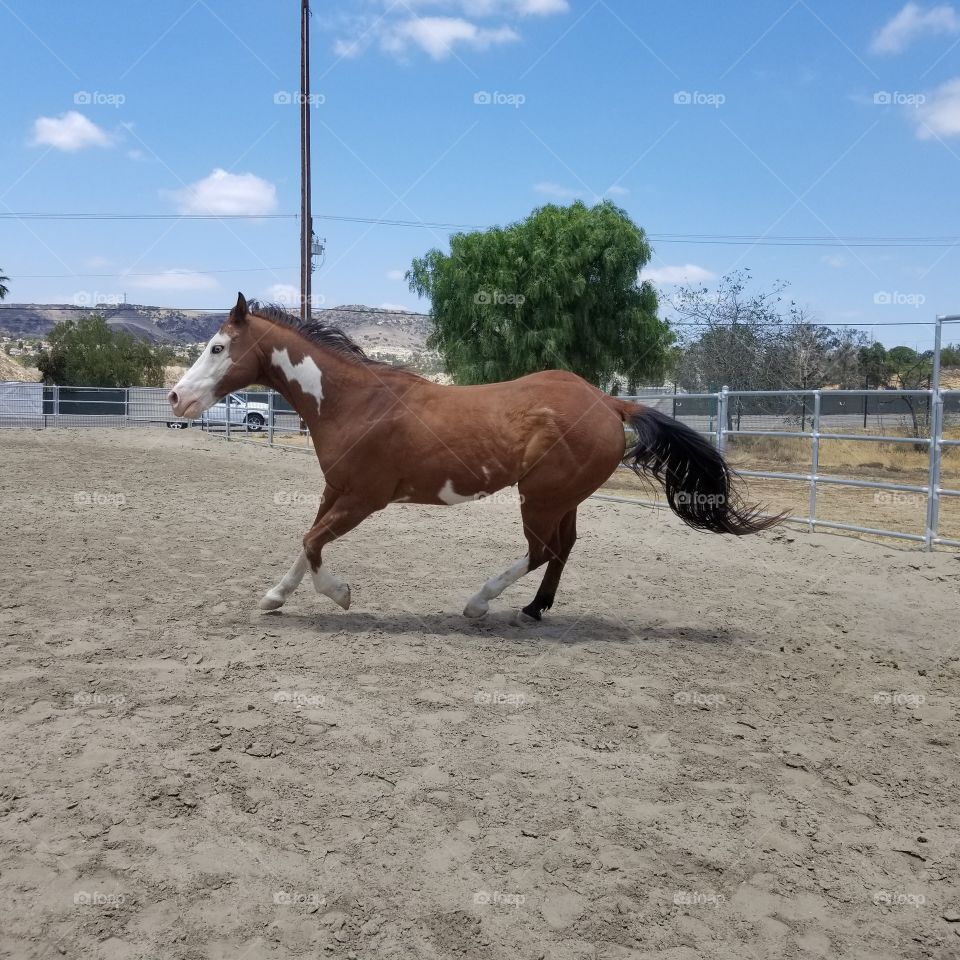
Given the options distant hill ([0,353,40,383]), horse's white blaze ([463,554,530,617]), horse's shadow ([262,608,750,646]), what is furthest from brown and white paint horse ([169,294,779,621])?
distant hill ([0,353,40,383])

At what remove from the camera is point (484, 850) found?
262 centimetres

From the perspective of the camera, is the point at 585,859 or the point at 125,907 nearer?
the point at 125,907

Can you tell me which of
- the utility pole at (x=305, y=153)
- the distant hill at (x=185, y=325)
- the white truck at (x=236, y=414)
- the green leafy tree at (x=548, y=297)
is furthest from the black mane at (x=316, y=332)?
the distant hill at (x=185, y=325)

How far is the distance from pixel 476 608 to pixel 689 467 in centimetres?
161

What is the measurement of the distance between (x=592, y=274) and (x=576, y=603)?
46.8ft

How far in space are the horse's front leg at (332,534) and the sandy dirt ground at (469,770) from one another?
8.1 inches

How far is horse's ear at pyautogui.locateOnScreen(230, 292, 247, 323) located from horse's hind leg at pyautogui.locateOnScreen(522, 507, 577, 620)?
2362 mm

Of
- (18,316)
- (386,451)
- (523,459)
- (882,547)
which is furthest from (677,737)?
(18,316)

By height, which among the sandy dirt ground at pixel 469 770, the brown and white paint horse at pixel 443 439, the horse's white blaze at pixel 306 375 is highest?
the horse's white blaze at pixel 306 375

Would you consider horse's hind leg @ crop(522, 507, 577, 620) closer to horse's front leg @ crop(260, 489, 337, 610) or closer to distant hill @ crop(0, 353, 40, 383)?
horse's front leg @ crop(260, 489, 337, 610)

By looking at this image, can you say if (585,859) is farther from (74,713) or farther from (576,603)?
(576,603)

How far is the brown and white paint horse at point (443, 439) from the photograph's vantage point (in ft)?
16.7

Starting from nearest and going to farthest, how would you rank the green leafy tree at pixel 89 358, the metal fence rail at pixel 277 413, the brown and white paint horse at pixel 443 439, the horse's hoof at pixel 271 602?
1. the brown and white paint horse at pixel 443 439
2. the horse's hoof at pixel 271 602
3. the metal fence rail at pixel 277 413
4. the green leafy tree at pixel 89 358

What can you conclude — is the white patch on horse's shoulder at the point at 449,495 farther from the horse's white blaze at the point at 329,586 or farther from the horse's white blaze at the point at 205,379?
the horse's white blaze at the point at 205,379
